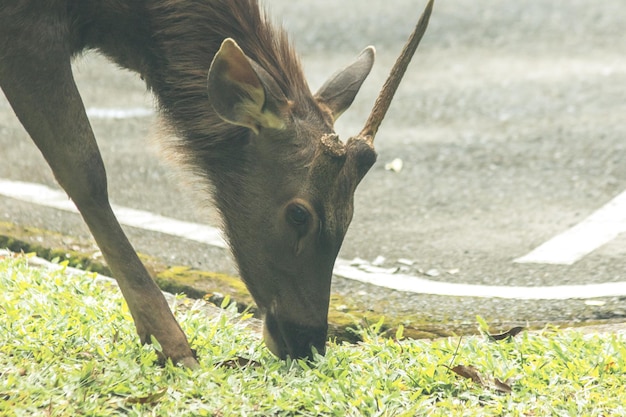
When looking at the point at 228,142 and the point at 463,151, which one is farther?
the point at 463,151

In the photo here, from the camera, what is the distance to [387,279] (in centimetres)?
551

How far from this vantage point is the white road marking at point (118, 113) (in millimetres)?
8438

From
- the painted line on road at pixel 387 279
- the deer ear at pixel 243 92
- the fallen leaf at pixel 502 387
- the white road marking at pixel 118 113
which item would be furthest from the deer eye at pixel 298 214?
the white road marking at pixel 118 113

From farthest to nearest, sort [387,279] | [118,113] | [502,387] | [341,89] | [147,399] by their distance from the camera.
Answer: [118,113] → [387,279] → [341,89] → [502,387] → [147,399]

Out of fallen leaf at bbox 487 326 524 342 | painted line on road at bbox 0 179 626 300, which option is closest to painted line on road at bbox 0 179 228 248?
painted line on road at bbox 0 179 626 300

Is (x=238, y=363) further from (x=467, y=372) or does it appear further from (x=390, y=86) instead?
(x=390, y=86)

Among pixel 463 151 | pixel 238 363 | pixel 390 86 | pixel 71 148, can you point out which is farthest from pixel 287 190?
pixel 463 151

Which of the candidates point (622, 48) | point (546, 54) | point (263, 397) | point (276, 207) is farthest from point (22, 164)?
point (622, 48)

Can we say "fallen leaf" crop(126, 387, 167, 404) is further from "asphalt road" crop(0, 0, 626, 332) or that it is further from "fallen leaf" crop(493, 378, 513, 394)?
"fallen leaf" crop(493, 378, 513, 394)

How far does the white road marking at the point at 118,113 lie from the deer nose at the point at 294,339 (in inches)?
179

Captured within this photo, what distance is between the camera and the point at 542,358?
13.5 feet

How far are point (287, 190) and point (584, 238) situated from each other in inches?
92.9

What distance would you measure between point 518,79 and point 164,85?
5.35 m

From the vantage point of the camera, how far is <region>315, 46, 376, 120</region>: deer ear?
15.0ft
